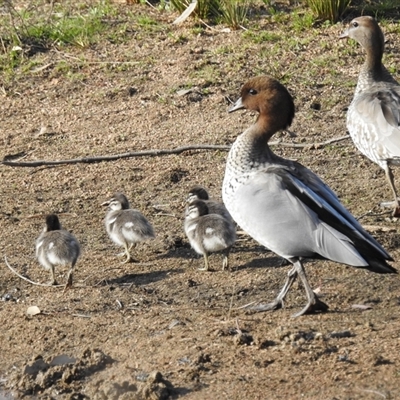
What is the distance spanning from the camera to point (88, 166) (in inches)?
427

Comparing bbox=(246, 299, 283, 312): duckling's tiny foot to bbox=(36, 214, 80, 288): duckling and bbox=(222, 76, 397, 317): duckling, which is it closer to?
bbox=(222, 76, 397, 317): duckling

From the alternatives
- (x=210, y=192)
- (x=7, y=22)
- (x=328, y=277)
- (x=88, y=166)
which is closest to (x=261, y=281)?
(x=328, y=277)

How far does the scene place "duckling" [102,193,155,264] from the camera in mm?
8695

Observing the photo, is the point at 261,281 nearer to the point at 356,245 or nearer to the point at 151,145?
the point at 356,245

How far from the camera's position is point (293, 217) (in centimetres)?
719

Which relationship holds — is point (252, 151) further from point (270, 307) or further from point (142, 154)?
point (142, 154)

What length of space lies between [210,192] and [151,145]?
1.21 meters

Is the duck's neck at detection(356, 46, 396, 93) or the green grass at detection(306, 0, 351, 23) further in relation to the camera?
the green grass at detection(306, 0, 351, 23)

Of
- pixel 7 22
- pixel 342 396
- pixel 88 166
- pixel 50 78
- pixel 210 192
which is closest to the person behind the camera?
pixel 342 396

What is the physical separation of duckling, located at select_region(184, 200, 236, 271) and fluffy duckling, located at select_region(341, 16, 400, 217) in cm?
174

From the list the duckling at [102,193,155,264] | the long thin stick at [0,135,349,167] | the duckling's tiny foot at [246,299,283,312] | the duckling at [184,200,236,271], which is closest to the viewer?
the duckling's tiny foot at [246,299,283,312]

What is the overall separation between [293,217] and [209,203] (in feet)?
6.22

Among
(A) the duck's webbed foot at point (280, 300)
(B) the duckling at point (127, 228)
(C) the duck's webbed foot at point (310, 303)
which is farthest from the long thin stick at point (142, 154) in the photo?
(C) the duck's webbed foot at point (310, 303)

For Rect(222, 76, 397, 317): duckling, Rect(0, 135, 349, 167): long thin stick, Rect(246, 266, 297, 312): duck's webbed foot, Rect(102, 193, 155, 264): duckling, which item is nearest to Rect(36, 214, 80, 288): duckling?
Rect(102, 193, 155, 264): duckling
